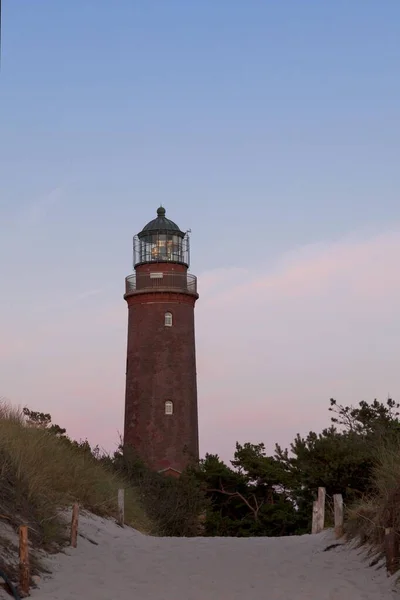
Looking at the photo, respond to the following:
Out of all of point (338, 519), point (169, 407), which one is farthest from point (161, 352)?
point (338, 519)

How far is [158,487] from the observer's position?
91.2ft

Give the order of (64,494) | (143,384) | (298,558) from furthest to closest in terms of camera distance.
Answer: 1. (143,384)
2. (64,494)
3. (298,558)

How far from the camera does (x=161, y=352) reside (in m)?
39.1

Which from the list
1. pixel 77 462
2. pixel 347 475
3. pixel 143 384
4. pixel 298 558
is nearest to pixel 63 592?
pixel 298 558

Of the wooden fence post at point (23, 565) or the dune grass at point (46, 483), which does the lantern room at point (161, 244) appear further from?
the wooden fence post at point (23, 565)

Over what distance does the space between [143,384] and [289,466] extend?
12477mm

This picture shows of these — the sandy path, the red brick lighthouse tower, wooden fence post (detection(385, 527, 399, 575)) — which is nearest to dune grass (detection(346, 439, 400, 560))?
wooden fence post (detection(385, 527, 399, 575))

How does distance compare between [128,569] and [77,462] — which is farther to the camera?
[77,462]

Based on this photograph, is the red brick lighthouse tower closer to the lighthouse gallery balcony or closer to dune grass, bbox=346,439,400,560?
the lighthouse gallery balcony

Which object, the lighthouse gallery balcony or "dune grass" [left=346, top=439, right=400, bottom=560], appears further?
the lighthouse gallery balcony

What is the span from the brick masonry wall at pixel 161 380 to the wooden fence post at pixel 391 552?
26.6 m

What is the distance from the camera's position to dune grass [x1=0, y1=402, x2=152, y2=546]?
13.4 meters

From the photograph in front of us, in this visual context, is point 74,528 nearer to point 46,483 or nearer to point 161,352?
point 46,483

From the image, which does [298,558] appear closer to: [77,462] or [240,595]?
[240,595]
